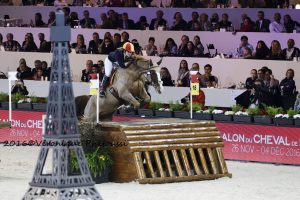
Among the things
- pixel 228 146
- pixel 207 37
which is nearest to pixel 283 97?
pixel 228 146

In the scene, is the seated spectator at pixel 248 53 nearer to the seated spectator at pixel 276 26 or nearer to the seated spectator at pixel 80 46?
the seated spectator at pixel 276 26

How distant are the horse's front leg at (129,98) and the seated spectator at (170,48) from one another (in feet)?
12.2

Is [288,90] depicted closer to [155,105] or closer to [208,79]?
[208,79]

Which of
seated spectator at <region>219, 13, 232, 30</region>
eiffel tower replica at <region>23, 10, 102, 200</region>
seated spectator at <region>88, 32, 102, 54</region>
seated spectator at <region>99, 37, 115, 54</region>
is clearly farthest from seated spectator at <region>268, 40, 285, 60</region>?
eiffel tower replica at <region>23, 10, 102, 200</region>

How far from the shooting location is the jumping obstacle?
18.1 meters

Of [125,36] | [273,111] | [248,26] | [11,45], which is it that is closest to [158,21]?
[125,36]

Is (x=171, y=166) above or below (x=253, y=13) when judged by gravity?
below

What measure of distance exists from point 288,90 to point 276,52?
4.22 ft

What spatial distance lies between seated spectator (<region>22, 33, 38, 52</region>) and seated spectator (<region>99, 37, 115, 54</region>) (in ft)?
6.77

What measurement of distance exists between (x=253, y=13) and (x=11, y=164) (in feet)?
23.8

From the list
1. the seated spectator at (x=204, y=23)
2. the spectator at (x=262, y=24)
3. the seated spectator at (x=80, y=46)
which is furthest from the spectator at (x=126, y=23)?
the spectator at (x=262, y=24)

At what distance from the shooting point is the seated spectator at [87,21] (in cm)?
2762

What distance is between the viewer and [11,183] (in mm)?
18312

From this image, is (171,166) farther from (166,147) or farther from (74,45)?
(74,45)
